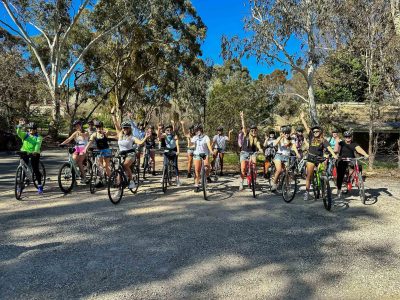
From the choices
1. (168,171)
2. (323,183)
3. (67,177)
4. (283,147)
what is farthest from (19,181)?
(323,183)

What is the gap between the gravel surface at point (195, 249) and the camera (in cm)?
407

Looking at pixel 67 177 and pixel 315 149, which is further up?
pixel 315 149

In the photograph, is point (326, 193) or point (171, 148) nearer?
point (326, 193)

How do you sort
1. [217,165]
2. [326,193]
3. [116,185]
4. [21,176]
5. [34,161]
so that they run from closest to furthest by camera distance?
[326,193]
[116,185]
[21,176]
[34,161]
[217,165]

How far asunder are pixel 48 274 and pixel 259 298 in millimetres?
2524

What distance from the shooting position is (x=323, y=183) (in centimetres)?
763

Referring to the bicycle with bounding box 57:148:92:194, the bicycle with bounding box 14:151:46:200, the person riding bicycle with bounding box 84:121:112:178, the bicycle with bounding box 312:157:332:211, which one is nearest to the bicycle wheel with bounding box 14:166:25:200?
the bicycle with bounding box 14:151:46:200

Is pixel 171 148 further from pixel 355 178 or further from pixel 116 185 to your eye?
pixel 355 178

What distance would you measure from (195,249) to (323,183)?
12.1 ft

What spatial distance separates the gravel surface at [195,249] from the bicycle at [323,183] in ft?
0.91

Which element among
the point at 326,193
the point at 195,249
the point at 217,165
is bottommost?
the point at 195,249

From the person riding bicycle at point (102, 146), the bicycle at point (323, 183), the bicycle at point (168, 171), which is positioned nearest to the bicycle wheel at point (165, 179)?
the bicycle at point (168, 171)

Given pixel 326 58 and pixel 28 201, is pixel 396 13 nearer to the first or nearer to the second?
pixel 326 58

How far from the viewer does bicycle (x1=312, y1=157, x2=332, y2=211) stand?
24.6 feet
